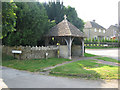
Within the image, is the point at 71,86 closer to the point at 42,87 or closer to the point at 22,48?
the point at 42,87

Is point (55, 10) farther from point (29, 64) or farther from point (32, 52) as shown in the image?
point (29, 64)

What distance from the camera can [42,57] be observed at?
14.8 metres

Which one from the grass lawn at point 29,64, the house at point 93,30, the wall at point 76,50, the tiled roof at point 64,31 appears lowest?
the grass lawn at point 29,64

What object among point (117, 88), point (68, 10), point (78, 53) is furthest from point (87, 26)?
point (117, 88)

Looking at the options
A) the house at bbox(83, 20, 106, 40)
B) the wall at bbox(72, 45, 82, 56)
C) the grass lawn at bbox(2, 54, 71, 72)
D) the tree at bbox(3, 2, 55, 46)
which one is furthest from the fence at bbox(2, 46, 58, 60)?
the house at bbox(83, 20, 106, 40)

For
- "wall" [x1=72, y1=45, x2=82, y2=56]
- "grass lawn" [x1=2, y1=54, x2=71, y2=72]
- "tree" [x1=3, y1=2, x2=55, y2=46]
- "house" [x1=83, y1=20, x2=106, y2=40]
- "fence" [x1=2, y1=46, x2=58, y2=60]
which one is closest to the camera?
"grass lawn" [x1=2, y1=54, x2=71, y2=72]

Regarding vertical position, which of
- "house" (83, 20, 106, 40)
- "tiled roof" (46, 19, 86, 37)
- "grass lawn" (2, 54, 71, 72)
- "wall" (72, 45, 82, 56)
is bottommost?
"grass lawn" (2, 54, 71, 72)

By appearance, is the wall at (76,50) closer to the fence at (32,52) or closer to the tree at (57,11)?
the tree at (57,11)

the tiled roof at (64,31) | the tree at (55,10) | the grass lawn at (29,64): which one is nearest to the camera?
the grass lawn at (29,64)

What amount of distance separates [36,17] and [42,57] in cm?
505

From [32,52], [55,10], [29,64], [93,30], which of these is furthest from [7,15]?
[93,30]

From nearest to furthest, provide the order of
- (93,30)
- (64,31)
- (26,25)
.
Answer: (26,25) → (64,31) → (93,30)

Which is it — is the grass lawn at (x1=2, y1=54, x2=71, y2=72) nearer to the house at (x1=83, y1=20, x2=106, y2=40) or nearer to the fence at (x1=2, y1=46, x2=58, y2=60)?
the fence at (x1=2, y1=46, x2=58, y2=60)

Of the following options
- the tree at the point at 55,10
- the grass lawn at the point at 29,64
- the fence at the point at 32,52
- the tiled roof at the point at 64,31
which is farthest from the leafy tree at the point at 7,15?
the tree at the point at 55,10
